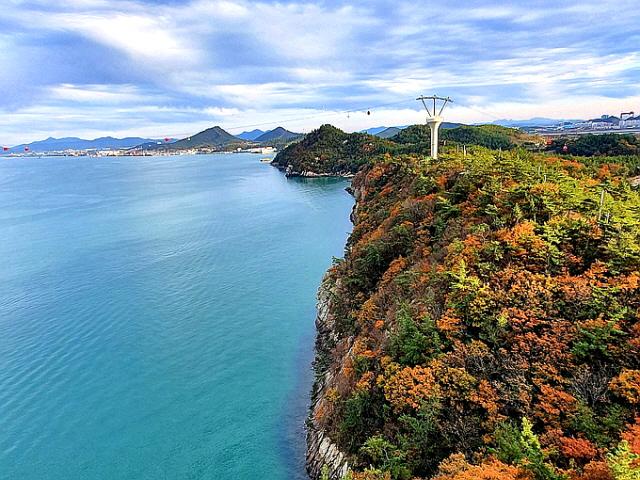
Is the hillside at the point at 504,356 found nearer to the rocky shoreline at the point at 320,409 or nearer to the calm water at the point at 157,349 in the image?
the rocky shoreline at the point at 320,409

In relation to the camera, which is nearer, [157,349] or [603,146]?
[157,349]

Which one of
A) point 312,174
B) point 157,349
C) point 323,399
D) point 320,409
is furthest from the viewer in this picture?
point 312,174

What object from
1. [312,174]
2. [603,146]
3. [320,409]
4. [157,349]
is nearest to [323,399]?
[320,409]

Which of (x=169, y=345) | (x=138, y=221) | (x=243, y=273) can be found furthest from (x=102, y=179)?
(x=169, y=345)

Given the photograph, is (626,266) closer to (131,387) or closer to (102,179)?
(131,387)

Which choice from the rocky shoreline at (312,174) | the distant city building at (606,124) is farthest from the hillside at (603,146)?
the distant city building at (606,124)

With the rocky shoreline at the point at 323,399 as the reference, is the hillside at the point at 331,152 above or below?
above

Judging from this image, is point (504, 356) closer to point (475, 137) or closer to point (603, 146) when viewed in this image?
point (603, 146)
